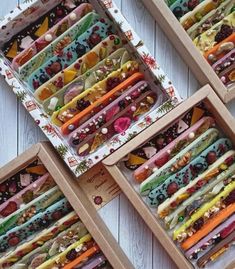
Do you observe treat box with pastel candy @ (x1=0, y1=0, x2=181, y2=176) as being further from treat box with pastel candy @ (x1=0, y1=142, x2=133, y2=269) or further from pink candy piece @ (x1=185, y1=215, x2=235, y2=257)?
pink candy piece @ (x1=185, y1=215, x2=235, y2=257)

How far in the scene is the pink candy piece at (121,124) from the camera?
4.33 feet

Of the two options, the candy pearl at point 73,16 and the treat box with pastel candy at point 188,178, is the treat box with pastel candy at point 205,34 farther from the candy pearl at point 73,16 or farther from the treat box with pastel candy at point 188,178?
the candy pearl at point 73,16

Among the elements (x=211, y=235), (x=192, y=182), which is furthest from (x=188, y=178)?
(x=211, y=235)

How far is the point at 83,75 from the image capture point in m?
1.34

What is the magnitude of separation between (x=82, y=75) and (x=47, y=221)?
0.34 meters

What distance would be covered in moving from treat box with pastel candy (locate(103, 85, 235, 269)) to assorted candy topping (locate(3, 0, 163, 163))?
2.7 inches

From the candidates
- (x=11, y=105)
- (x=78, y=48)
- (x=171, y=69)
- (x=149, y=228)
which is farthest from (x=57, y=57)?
(x=149, y=228)

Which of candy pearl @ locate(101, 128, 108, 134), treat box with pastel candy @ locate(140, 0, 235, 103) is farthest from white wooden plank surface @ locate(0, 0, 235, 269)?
candy pearl @ locate(101, 128, 108, 134)

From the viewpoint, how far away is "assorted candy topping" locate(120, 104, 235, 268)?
1.30 m

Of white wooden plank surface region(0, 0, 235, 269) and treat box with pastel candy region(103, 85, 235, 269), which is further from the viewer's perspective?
white wooden plank surface region(0, 0, 235, 269)

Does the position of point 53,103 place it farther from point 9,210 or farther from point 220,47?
point 220,47

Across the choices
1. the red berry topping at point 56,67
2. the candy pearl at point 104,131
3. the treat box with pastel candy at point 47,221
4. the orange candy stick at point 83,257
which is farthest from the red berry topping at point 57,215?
the red berry topping at point 56,67

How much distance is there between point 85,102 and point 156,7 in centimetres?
26

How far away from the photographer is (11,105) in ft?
4.57
